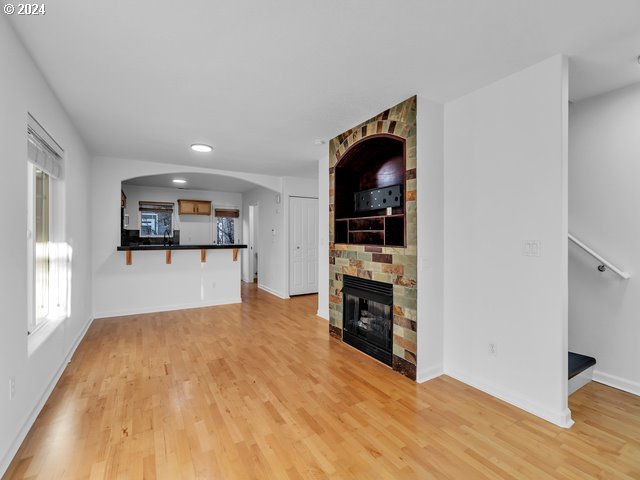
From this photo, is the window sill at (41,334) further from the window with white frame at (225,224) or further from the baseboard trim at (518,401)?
the window with white frame at (225,224)

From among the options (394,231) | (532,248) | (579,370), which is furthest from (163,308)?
(579,370)

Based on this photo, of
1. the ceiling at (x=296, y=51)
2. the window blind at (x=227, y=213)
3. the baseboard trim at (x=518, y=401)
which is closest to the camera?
the ceiling at (x=296, y=51)

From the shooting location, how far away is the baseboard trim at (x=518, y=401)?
2043mm

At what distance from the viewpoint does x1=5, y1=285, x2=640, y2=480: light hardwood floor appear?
1.67 m

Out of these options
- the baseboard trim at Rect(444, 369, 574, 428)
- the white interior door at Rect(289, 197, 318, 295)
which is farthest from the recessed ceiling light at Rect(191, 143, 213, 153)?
the baseboard trim at Rect(444, 369, 574, 428)

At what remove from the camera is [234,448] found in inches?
72.1

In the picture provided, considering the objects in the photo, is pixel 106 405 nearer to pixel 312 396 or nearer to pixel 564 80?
pixel 312 396

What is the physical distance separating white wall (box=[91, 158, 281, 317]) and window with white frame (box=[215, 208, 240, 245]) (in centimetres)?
256

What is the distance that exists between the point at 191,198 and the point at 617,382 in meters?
7.86

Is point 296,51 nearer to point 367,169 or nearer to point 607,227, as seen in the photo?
point 367,169

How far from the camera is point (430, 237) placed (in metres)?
2.77

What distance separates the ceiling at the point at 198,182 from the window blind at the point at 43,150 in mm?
2914

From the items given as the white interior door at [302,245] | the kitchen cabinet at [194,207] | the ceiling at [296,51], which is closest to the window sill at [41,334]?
the ceiling at [296,51]

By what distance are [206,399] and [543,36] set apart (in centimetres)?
335
